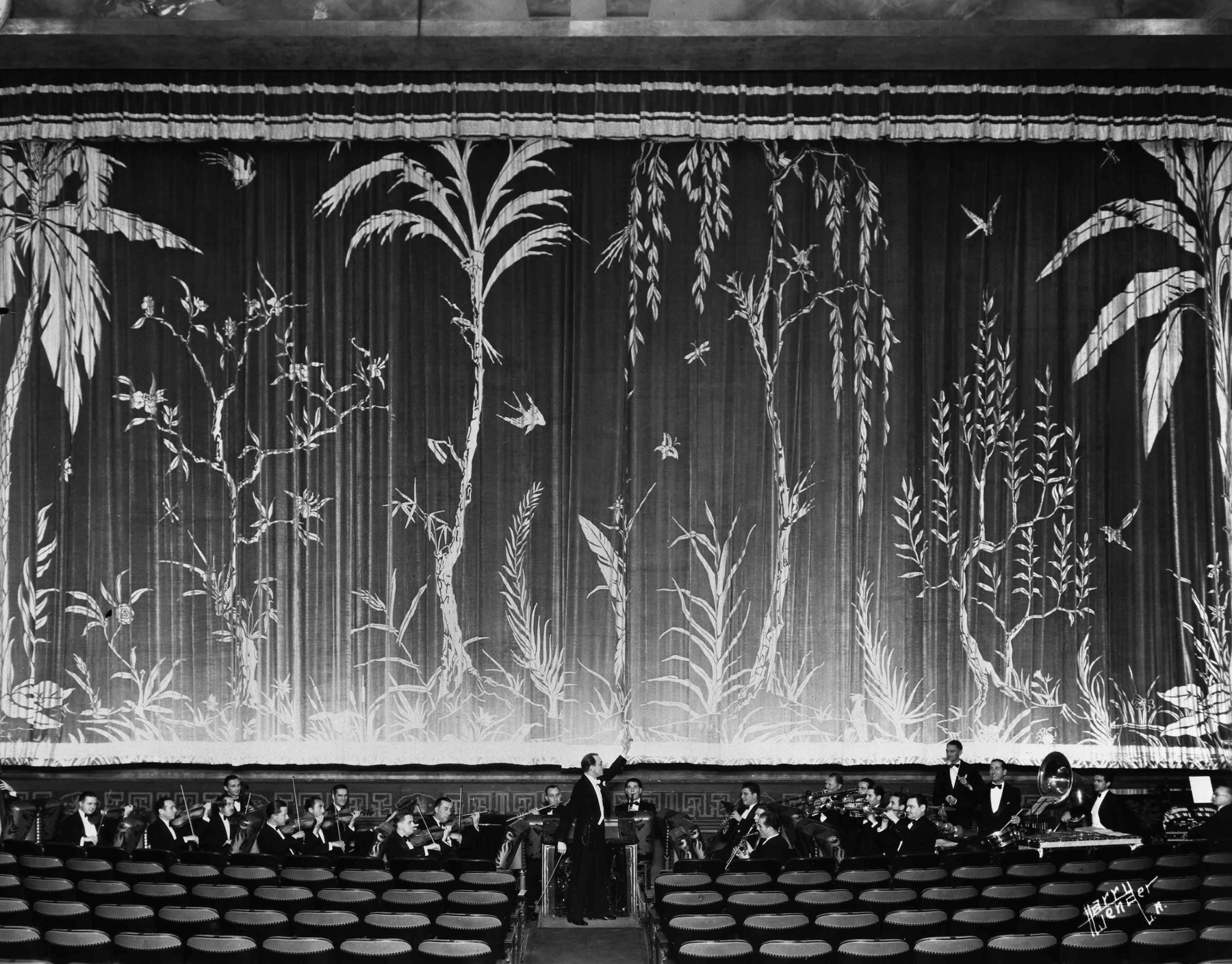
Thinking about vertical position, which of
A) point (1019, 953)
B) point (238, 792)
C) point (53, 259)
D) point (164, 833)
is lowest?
point (1019, 953)

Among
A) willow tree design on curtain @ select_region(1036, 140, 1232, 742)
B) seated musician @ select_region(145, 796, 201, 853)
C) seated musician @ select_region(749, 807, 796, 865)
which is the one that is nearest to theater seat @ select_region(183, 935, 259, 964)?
seated musician @ select_region(145, 796, 201, 853)

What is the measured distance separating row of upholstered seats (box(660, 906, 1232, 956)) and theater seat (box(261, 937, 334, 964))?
2091 mm

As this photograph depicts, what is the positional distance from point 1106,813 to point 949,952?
5698 mm

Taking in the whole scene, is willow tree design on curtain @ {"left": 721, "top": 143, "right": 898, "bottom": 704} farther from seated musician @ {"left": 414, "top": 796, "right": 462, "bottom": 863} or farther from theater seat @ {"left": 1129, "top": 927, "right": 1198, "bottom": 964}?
theater seat @ {"left": 1129, "top": 927, "right": 1198, "bottom": 964}

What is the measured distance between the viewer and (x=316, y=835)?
38.3 feet

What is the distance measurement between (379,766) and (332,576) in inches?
80.5

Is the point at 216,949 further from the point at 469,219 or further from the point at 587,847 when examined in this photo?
the point at 469,219

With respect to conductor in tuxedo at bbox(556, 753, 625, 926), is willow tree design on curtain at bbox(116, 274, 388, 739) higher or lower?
higher

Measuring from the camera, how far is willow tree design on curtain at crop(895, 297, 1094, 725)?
48.2 feet

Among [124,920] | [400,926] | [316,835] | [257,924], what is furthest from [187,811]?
[400,926]

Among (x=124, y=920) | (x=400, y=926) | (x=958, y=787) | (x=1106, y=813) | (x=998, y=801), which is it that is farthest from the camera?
(x=958, y=787)

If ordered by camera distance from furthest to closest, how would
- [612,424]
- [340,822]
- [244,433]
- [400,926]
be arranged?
[612,424] < [244,433] < [340,822] < [400,926]

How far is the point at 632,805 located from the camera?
13.2m

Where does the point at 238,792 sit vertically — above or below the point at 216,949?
above
